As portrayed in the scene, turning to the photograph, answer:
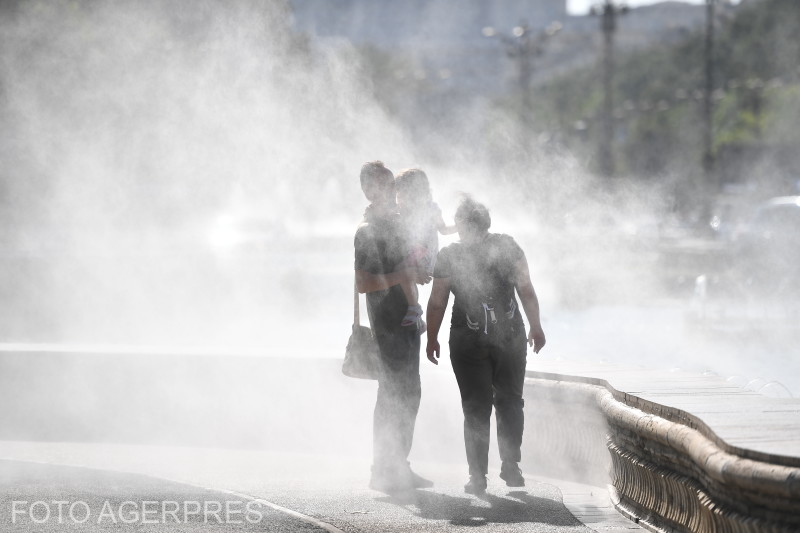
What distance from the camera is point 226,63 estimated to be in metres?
20.2

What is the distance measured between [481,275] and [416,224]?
0.39 metres

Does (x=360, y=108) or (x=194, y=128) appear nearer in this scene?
(x=194, y=128)

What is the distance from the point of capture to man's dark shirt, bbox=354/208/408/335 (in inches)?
231

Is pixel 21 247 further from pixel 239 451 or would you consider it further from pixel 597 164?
pixel 597 164

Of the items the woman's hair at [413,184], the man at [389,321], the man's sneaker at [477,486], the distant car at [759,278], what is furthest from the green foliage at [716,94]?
the man's sneaker at [477,486]

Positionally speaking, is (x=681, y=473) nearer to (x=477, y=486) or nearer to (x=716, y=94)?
(x=477, y=486)

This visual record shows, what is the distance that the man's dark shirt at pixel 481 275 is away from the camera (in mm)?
5723

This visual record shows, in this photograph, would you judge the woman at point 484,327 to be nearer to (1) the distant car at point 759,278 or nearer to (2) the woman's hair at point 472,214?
(2) the woman's hair at point 472,214

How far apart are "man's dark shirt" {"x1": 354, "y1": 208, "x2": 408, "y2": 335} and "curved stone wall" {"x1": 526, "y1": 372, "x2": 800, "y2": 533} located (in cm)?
88

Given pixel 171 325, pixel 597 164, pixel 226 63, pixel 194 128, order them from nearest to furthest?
pixel 171 325
pixel 226 63
pixel 194 128
pixel 597 164

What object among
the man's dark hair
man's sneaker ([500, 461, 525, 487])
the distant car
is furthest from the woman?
the distant car

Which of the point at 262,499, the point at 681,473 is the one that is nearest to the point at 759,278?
the point at 262,499

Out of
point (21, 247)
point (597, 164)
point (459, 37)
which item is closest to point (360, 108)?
point (21, 247)

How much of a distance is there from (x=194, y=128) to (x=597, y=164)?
6815 centimetres
